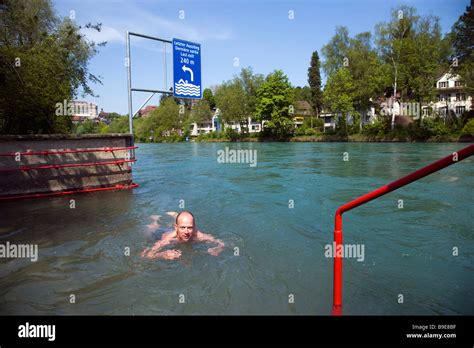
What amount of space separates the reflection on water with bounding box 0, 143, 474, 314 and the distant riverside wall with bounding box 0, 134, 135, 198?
2.07ft

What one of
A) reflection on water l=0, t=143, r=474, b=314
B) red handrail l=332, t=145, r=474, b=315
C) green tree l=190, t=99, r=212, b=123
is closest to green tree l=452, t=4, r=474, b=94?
reflection on water l=0, t=143, r=474, b=314

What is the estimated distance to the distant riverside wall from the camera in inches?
406

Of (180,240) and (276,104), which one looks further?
(276,104)

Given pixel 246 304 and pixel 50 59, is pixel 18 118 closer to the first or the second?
pixel 50 59

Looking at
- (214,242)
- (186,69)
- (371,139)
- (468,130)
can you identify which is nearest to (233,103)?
(371,139)

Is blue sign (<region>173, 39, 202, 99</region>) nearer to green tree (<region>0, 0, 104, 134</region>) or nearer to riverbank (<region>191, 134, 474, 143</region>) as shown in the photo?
green tree (<region>0, 0, 104, 134</region>)

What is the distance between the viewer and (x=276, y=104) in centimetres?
7000

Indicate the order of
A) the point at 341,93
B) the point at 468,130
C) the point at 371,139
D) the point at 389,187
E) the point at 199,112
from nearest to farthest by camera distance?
the point at 389,187 < the point at 468,130 < the point at 371,139 < the point at 341,93 < the point at 199,112

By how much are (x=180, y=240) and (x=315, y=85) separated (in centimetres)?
8557

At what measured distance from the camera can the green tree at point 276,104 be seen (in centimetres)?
6756

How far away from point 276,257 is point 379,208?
462 centimetres

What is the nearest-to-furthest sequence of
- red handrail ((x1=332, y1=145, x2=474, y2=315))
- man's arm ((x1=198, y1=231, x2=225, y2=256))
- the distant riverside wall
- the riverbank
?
1. red handrail ((x1=332, y1=145, x2=474, y2=315))
2. man's arm ((x1=198, y1=231, x2=225, y2=256))
3. the distant riverside wall
4. the riverbank

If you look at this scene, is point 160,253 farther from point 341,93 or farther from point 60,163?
point 341,93

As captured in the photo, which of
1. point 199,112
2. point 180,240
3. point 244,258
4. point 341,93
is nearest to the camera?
point 244,258
